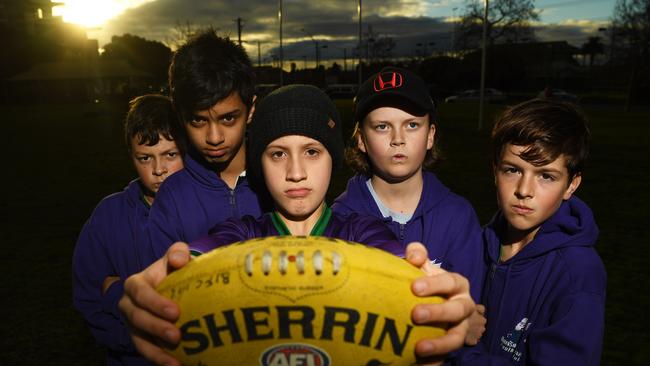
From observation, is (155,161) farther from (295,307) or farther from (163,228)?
(295,307)

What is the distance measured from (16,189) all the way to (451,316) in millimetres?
12429

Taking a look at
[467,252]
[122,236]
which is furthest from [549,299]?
[122,236]

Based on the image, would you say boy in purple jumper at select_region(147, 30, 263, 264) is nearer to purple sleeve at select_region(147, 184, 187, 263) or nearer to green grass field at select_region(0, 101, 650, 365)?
purple sleeve at select_region(147, 184, 187, 263)

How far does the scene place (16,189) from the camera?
1112 centimetres

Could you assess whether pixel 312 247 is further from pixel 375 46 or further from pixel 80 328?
pixel 375 46

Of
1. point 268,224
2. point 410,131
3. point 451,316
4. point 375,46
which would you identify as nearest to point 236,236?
point 268,224

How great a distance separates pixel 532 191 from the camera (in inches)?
90.8

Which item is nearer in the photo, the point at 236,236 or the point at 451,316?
the point at 451,316

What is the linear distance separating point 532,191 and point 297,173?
49.3 inches

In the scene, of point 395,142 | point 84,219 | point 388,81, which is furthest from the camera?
point 84,219

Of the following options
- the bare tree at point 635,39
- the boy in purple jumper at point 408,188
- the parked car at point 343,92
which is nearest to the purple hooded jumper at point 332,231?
the boy in purple jumper at point 408,188

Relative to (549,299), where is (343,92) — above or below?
below

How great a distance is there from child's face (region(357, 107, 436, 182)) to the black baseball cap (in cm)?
3

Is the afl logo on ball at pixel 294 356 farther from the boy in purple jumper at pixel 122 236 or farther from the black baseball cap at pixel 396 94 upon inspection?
the black baseball cap at pixel 396 94
